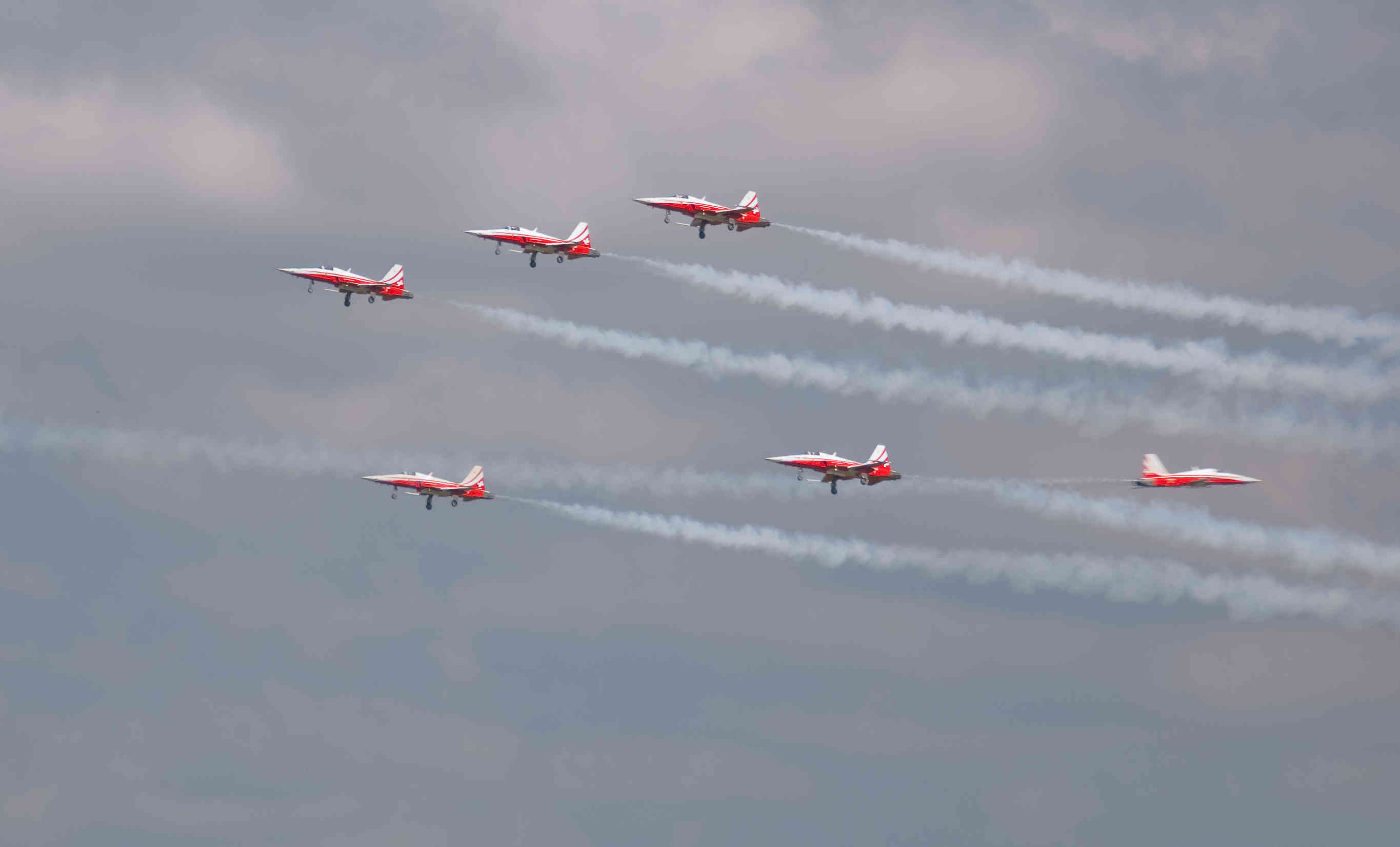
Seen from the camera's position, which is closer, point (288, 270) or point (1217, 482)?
point (1217, 482)

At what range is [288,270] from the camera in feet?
543

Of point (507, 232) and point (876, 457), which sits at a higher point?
point (507, 232)

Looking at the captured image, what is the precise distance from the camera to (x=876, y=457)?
154 m

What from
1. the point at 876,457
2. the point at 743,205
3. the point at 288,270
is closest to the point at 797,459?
the point at 876,457

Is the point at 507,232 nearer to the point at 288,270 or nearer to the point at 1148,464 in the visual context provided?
the point at 288,270

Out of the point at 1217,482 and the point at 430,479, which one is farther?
the point at 430,479

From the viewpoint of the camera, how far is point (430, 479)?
6781 inches

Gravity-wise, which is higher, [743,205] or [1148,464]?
[743,205]

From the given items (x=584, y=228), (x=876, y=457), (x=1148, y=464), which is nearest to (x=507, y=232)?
(x=584, y=228)

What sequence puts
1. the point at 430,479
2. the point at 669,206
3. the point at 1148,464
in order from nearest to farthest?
the point at 1148,464, the point at 669,206, the point at 430,479

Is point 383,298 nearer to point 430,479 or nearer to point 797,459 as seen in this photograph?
point 430,479

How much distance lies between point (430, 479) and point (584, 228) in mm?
24547

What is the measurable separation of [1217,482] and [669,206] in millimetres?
39663

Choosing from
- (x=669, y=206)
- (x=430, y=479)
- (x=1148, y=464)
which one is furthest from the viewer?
(x=430, y=479)
